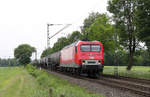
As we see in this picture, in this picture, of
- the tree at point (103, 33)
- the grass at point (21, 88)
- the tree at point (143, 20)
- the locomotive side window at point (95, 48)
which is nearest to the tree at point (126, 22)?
the tree at point (103, 33)

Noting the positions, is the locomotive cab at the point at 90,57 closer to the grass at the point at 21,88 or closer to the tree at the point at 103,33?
the grass at the point at 21,88

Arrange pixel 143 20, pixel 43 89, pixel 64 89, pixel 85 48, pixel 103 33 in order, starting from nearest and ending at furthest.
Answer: pixel 64 89, pixel 43 89, pixel 143 20, pixel 85 48, pixel 103 33

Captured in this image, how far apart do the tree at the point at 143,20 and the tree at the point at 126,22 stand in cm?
986

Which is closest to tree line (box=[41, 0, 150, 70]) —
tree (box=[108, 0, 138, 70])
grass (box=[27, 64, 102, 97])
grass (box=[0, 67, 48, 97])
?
tree (box=[108, 0, 138, 70])

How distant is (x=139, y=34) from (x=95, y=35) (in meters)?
14.2

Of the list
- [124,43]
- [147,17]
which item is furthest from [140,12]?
[124,43]

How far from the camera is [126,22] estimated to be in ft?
110

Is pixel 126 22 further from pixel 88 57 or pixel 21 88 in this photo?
pixel 21 88

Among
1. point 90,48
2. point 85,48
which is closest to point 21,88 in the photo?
point 85,48

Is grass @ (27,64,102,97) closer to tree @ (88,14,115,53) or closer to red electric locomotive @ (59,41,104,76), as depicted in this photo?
red electric locomotive @ (59,41,104,76)

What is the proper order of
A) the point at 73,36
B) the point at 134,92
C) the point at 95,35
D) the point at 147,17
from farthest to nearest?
the point at 73,36 → the point at 95,35 → the point at 147,17 → the point at 134,92

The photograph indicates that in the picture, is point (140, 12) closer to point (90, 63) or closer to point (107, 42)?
point (90, 63)

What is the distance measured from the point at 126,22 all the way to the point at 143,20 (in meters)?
11.3

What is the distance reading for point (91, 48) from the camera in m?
23.2
